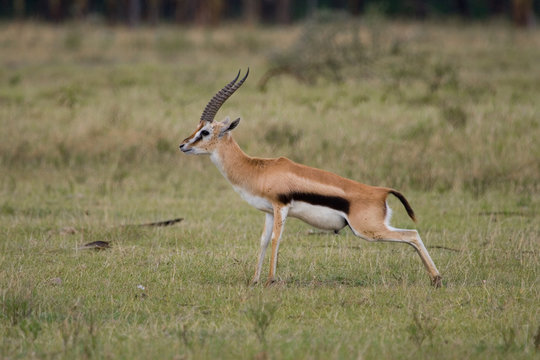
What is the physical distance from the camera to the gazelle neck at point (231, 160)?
6.84 m

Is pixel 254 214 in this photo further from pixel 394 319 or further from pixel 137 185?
pixel 394 319

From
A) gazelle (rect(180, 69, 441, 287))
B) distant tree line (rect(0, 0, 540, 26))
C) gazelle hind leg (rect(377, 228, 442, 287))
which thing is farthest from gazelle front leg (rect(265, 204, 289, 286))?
distant tree line (rect(0, 0, 540, 26))

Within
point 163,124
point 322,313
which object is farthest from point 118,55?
point 322,313

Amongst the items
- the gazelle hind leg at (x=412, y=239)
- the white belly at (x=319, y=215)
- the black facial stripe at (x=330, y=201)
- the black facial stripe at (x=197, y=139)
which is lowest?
the gazelle hind leg at (x=412, y=239)

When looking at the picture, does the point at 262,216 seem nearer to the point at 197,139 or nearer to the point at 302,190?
the point at 197,139

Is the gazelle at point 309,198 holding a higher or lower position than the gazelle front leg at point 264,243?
higher

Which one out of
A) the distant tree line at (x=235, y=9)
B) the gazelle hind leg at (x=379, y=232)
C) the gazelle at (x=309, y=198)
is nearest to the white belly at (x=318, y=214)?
the gazelle at (x=309, y=198)

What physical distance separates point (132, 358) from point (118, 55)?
22.3 m

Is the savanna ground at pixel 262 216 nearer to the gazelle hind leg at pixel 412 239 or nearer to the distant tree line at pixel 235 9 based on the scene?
the gazelle hind leg at pixel 412 239

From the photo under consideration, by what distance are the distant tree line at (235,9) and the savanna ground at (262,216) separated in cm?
2181

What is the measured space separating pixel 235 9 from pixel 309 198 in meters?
53.8

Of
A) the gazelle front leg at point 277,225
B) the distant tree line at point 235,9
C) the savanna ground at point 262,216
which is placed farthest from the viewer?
the distant tree line at point 235,9

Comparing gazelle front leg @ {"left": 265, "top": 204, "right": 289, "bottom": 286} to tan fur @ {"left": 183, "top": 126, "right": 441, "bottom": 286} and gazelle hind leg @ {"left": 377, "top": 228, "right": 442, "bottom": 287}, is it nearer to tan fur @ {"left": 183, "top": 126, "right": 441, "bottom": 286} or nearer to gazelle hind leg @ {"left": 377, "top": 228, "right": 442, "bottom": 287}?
tan fur @ {"left": 183, "top": 126, "right": 441, "bottom": 286}

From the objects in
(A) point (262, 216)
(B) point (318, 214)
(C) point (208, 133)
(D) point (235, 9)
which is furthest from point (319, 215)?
(D) point (235, 9)
